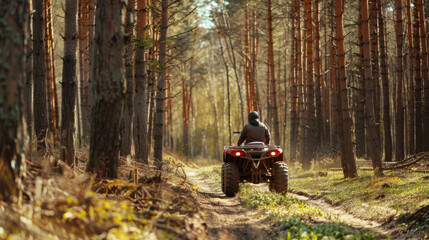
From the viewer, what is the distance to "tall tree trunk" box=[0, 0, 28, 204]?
5133 millimetres

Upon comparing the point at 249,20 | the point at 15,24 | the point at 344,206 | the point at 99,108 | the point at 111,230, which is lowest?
the point at 344,206

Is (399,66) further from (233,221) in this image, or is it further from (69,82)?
(69,82)

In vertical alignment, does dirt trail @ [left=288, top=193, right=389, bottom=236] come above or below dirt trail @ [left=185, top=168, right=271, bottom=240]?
below

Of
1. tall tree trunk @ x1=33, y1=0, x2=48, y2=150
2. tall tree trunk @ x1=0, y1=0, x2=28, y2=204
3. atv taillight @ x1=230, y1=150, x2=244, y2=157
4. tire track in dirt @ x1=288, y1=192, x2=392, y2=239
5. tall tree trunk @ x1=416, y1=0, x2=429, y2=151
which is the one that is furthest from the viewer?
tall tree trunk @ x1=416, y1=0, x2=429, y2=151

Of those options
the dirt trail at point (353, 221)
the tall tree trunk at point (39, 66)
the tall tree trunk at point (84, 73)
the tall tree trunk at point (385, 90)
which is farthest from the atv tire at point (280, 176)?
the tall tree trunk at point (385, 90)

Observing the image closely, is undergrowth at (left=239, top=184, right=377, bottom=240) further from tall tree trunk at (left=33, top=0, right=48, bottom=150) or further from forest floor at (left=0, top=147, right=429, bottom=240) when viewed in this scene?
tall tree trunk at (left=33, top=0, right=48, bottom=150)

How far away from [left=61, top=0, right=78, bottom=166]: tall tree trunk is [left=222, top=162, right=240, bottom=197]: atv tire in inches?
147

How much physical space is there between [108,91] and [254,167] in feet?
18.1

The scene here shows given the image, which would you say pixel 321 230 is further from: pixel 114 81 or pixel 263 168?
pixel 263 168

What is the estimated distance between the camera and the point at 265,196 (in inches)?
444

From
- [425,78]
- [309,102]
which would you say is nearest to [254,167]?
[425,78]

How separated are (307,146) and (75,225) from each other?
19.6 meters

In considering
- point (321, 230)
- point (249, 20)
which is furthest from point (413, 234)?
point (249, 20)

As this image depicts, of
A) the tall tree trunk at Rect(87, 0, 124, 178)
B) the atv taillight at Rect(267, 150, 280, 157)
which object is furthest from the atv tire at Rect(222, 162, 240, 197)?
the tall tree trunk at Rect(87, 0, 124, 178)
